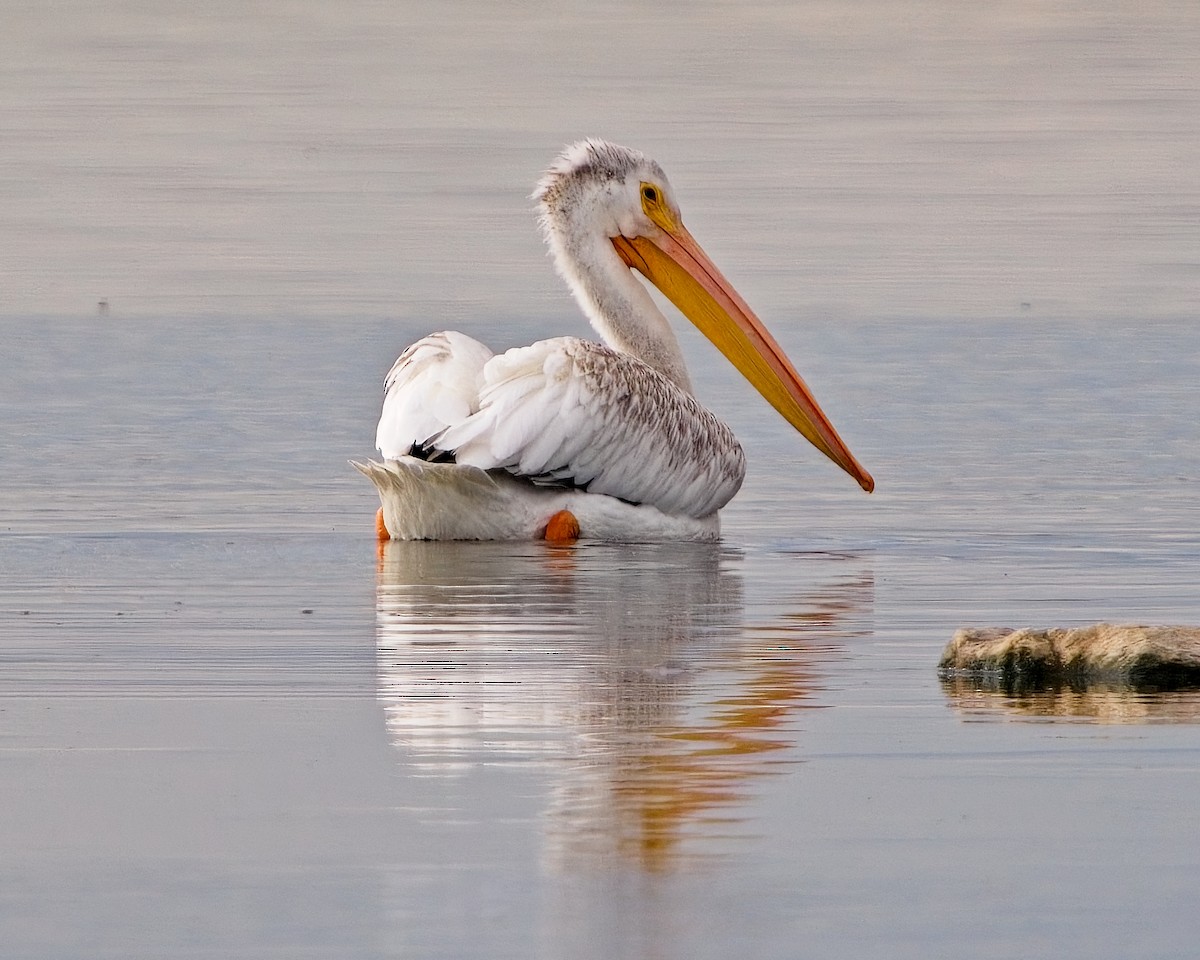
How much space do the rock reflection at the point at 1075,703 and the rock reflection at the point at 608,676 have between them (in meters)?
0.33

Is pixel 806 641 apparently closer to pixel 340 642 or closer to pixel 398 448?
pixel 340 642

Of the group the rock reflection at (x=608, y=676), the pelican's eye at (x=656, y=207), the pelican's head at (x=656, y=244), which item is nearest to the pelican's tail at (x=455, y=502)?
the rock reflection at (x=608, y=676)

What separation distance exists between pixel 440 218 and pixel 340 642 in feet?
50.1

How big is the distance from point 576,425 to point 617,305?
143 cm

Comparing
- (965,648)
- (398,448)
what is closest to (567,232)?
(398,448)

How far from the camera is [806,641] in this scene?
6.57 meters

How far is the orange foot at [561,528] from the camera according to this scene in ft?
30.3

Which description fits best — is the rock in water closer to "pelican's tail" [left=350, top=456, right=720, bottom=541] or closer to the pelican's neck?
"pelican's tail" [left=350, top=456, right=720, bottom=541]

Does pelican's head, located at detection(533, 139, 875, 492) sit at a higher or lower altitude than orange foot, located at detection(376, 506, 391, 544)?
higher

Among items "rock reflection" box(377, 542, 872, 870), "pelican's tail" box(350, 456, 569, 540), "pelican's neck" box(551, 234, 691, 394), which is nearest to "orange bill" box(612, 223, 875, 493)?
"pelican's neck" box(551, 234, 691, 394)

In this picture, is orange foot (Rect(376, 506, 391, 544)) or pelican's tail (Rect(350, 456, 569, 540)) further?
orange foot (Rect(376, 506, 391, 544))

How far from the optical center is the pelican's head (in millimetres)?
10625

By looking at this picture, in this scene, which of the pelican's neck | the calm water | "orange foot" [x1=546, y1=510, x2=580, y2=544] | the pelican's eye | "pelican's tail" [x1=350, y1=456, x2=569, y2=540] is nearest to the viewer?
the calm water

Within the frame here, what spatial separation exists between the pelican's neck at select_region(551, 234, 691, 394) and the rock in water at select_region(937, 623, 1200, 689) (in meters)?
4.76
